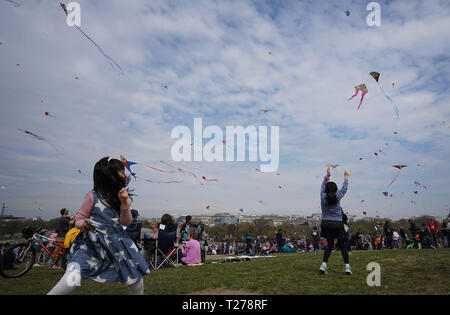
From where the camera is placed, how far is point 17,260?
289 inches

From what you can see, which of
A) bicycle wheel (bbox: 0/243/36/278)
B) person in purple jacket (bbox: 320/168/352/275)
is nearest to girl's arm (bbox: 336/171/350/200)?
person in purple jacket (bbox: 320/168/352/275)

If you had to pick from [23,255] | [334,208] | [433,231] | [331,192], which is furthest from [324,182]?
[433,231]

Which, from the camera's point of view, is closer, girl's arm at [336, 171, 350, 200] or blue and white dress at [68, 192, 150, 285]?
blue and white dress at [68, 192, 150, 285]

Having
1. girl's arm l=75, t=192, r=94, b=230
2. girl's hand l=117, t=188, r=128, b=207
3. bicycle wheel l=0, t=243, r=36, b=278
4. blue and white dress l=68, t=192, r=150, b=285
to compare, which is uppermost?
girl's hand l=117, t=188, r=128, b=207

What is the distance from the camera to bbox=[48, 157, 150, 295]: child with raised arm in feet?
9.57

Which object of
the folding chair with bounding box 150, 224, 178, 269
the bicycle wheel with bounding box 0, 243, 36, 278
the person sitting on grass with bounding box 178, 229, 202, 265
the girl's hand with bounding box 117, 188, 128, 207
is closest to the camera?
the girl's hand with bounding box 117, 188, 128, 207

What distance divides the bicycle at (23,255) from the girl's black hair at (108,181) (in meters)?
5.42

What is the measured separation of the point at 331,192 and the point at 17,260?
8.64m

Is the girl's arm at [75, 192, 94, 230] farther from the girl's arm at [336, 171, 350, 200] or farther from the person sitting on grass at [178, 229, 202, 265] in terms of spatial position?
the person sitting on grass at [178, 229, 202, 265]

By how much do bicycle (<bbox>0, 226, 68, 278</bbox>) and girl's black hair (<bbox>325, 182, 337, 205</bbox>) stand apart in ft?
25.5

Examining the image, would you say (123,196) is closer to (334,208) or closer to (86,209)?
(86,209)
